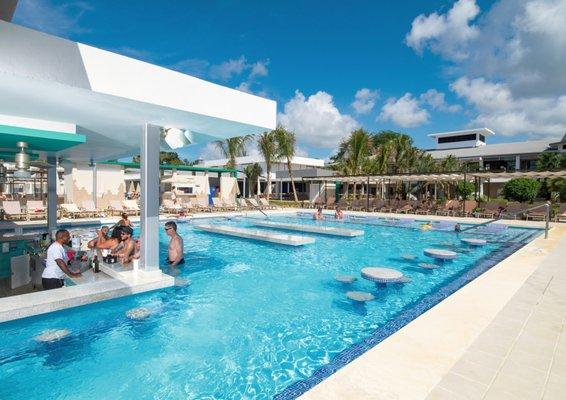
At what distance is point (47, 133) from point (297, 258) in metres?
6.94

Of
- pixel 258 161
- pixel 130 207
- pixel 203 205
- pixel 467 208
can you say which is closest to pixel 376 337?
pixel 130 207

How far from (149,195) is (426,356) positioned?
Result: 5278 millimetres

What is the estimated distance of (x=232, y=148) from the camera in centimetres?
3597

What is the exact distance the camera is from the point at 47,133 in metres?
5.38

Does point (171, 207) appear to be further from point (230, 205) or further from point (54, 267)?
point (54, 267)

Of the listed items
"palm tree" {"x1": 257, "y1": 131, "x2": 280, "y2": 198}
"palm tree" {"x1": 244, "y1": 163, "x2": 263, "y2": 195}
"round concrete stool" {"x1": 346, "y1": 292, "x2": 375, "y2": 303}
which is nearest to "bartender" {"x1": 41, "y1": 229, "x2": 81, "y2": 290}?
"round concrete stool" {"x1": 346, "y1": 292, "x2": 375, "y2": 303}

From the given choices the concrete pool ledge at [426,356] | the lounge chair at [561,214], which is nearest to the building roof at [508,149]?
the lounge chair at [561,214]

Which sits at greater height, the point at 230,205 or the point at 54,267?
the point at 230,205

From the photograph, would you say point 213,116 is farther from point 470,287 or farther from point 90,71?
point 470,287

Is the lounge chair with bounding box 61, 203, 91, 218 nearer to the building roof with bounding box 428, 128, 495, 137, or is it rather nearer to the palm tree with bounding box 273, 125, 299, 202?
the palm tree with bounding box 273, 125, 299, 202

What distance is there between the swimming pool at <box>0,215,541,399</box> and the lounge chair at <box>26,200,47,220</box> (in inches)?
522

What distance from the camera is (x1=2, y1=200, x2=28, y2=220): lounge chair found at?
16.1 metres

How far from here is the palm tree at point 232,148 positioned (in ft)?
118

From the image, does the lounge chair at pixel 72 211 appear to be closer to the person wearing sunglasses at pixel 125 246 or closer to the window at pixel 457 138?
the person wearing sunglasses at pixel 125 246
